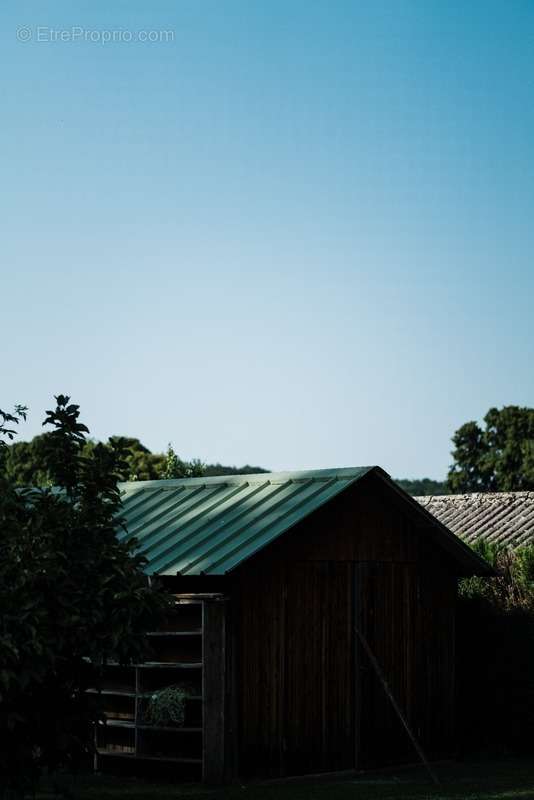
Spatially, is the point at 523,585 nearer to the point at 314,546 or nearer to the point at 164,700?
the point at 314,546

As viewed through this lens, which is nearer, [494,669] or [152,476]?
[494,669]

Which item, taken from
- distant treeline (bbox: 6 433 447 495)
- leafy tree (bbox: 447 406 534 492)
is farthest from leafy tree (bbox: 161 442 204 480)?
leafy tree (bbox: 447 406 534 492)

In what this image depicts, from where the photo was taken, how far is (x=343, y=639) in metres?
19.5

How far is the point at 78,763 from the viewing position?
14.7 meters

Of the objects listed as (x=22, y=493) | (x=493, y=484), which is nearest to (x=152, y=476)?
(x=493, y=484)

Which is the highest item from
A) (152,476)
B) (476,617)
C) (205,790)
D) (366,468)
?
(152,476)

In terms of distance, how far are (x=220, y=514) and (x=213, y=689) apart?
299cm

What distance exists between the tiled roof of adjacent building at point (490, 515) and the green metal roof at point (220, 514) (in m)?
12.6

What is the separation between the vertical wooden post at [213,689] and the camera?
1783 cm

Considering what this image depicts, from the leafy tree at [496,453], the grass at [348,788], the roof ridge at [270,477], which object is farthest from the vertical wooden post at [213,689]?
the leafy tree at [496,453]

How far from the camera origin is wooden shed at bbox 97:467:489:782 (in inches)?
717

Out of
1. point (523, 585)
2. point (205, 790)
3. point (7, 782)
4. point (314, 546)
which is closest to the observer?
point (7, 782)

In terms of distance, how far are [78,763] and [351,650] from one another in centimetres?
584

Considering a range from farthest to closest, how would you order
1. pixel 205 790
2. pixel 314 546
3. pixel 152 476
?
pixel 152 476 → pixel 314 546 → pixel 205 790
